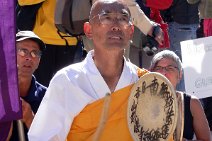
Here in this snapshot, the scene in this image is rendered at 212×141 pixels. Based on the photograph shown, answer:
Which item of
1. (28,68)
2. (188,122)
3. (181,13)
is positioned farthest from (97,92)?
(181,13)

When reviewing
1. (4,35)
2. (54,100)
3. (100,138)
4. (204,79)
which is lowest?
(204,79)

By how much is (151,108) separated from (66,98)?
41 centimetres

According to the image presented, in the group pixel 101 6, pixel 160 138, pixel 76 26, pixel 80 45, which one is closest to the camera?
pixel 160 138

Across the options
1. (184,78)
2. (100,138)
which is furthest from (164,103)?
(184,78)

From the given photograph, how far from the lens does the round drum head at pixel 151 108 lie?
2986 mm

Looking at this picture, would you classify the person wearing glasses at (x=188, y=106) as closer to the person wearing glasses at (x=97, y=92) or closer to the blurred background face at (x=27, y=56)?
the blurred background face at (x=27, y=56)

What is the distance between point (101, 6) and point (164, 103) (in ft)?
1.96

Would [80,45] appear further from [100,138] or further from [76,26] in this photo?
[100,138]

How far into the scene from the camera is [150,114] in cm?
302

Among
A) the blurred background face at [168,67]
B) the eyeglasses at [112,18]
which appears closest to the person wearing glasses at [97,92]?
the eyeglasses at [112,18]

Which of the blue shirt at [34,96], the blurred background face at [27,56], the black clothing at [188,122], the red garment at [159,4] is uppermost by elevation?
the red garment at [159,4]

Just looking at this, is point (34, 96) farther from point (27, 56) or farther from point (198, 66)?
point (198, 66)

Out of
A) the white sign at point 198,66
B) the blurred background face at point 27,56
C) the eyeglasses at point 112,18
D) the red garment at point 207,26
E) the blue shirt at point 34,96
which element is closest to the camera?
the eyeglasses at point 112,18

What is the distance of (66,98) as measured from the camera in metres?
3.02
